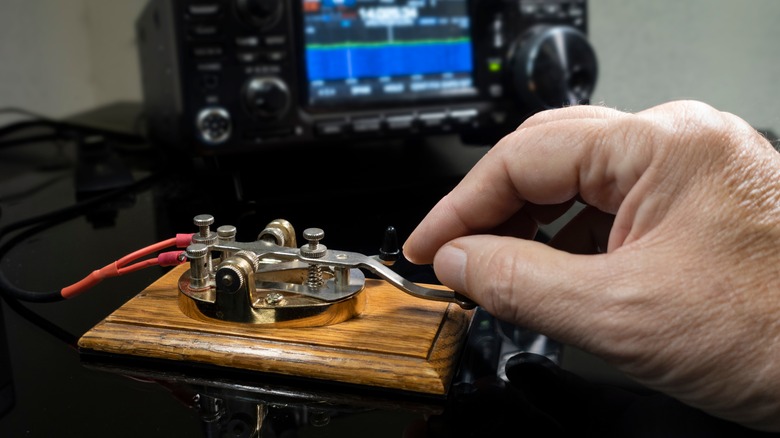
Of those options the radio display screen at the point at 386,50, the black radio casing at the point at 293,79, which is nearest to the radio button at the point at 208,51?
the black radio casing at the point at 293,79

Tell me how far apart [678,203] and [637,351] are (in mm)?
92

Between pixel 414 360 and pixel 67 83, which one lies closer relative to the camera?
pixel 414 360

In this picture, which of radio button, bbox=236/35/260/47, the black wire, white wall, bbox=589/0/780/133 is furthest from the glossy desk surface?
white wall, bbox=589/0/780/133

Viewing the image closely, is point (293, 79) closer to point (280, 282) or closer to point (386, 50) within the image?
point (386, 50)

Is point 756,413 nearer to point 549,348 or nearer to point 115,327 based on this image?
point 549,348

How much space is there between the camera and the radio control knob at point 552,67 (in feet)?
3.28

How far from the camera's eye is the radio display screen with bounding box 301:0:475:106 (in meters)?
0.95

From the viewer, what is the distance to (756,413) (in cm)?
44

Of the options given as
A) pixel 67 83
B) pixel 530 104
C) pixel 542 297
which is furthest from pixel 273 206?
pixel 67 83

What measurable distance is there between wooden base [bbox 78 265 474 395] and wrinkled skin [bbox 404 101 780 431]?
0.20ft

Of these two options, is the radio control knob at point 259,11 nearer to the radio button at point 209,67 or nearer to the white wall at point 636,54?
the radio button at point 209,67

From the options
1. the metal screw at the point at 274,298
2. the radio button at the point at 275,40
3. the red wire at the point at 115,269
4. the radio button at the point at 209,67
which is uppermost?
the radio button at the point at 275,40

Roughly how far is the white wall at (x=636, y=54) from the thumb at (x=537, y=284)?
1.02m

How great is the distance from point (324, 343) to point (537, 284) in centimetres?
16
